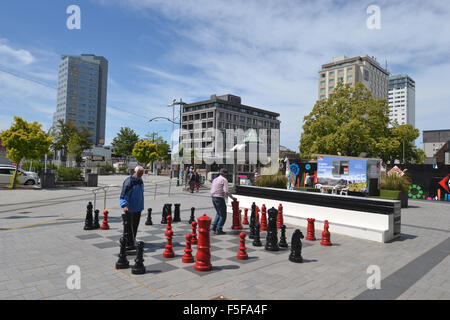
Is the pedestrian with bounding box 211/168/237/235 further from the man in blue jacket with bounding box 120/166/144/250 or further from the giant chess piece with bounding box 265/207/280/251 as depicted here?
the man in blue jacket with bounding box 120/166/144/250

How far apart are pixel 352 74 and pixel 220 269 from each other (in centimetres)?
11583

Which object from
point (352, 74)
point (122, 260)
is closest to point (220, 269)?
point (122, 260)

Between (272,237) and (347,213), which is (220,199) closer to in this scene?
(272,237)

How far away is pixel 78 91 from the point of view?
170 meters

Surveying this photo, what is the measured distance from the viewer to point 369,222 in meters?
8.14

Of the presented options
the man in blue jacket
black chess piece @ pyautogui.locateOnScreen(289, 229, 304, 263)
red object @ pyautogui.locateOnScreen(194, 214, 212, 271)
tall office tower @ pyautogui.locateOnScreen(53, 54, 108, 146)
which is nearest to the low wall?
black chess piece @ pyautogui.locateOnScreen(289, 229, 304, 263)

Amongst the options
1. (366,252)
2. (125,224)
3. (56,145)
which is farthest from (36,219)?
(56,145)

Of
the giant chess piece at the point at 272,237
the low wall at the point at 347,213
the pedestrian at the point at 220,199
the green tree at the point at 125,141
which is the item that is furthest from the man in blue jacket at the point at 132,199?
the green tree at the point at 125,141

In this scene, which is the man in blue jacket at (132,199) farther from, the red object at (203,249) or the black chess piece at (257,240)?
the black chess piece at (257,240)

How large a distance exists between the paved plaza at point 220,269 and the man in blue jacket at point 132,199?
0.69m

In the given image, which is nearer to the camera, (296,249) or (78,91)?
(296,249)

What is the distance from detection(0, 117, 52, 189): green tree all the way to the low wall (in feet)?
61.7

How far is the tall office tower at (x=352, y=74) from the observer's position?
106000mm

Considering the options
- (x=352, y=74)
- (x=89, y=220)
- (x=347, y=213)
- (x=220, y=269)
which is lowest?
(x=220, y=269)
